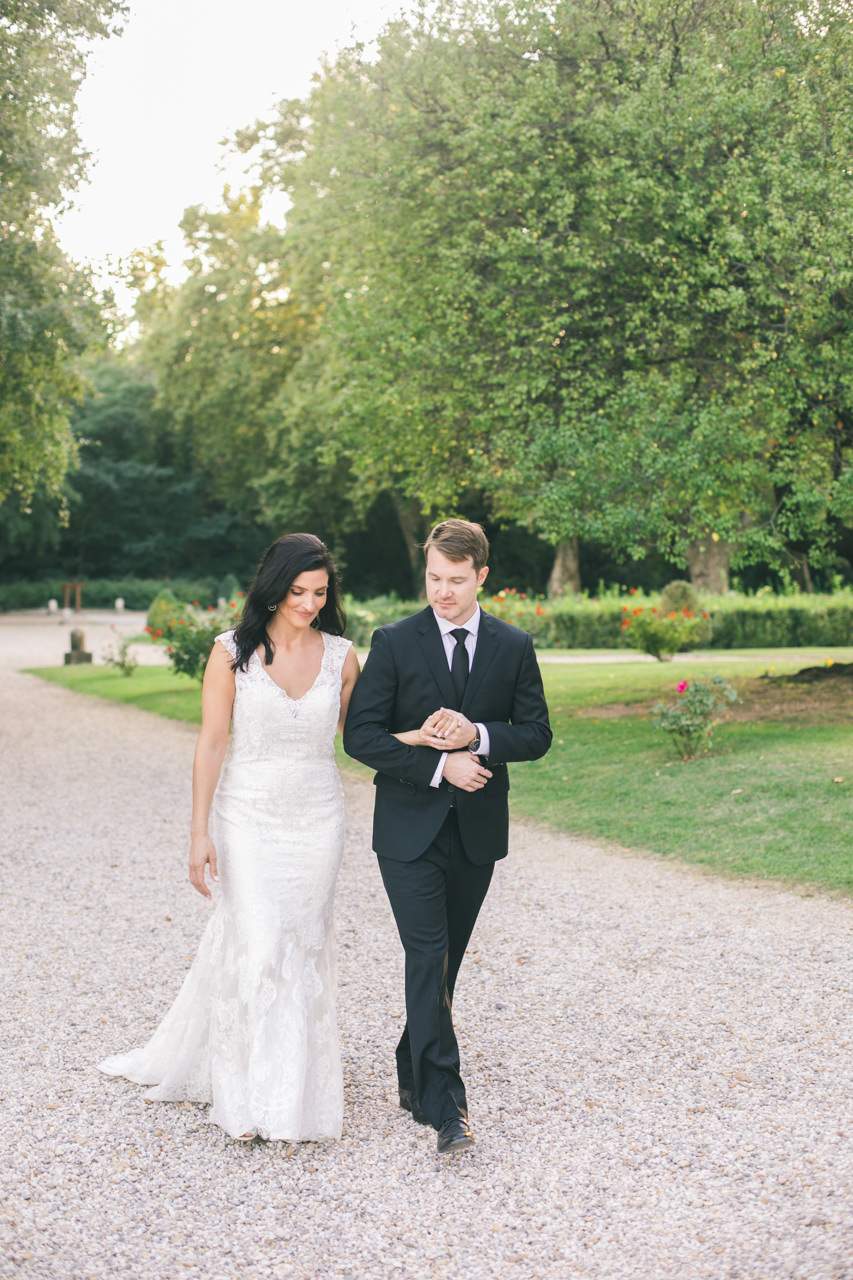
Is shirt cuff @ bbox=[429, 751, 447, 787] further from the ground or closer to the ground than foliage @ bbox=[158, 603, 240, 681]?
further from the ground

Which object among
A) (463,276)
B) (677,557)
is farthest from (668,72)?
(677,557)

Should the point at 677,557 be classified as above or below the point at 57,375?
below

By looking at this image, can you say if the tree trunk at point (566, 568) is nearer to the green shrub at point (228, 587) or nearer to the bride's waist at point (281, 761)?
the green shrub at point (228, 587)

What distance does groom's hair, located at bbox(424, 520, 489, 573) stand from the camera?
356 cm

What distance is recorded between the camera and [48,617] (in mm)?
46062

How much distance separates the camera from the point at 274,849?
151 inches

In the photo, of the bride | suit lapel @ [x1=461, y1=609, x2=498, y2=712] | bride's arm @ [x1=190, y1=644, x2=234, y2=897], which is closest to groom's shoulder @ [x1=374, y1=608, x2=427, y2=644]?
suit lapel @ [x1=461, y1=609, x2=498, y2=712]

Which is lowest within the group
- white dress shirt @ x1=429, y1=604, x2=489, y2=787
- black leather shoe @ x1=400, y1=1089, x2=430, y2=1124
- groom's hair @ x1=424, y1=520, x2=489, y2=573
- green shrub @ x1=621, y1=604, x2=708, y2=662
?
black leather shoe @ x1=400, y1=1089, x2=430, y2=1124

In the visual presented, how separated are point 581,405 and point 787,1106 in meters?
8.85

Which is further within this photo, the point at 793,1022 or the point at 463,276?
the point at 463,276

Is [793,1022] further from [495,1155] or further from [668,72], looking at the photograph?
[668,72]

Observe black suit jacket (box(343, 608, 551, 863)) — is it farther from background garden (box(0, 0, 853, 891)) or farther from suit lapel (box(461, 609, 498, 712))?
background garden (box(0, 0, 853, 891))

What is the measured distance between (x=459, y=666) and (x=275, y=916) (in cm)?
103

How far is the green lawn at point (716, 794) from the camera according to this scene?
318 inches
